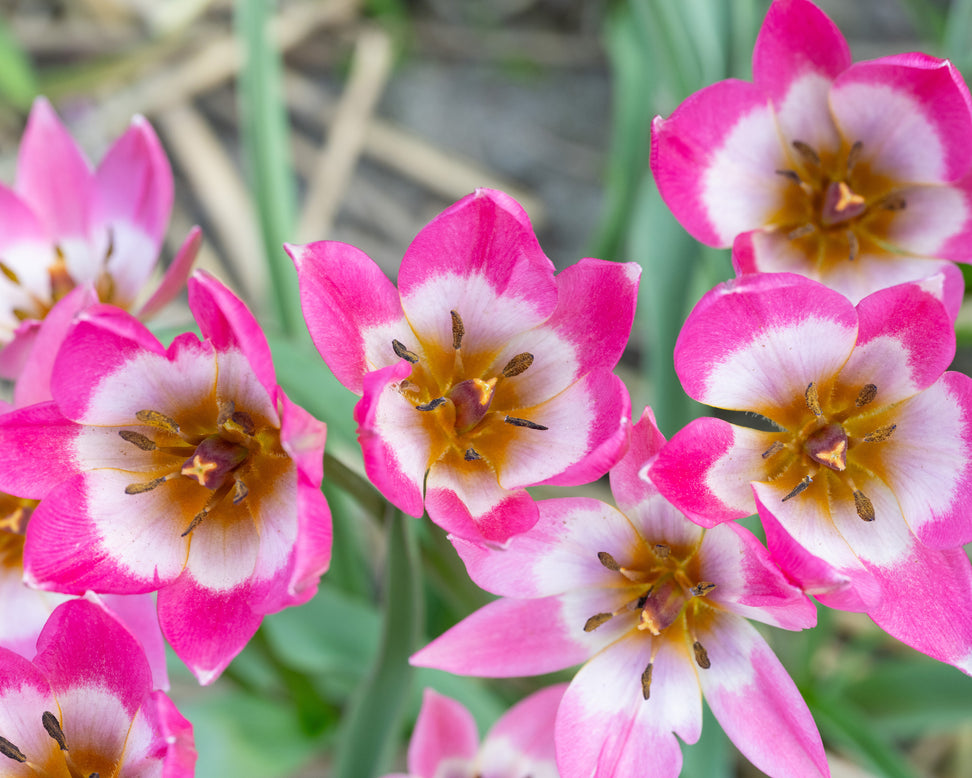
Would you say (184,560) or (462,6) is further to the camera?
(462,6)

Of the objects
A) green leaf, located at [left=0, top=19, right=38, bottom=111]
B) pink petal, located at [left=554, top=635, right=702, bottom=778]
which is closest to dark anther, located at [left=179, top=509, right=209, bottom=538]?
pink petal, located at [left=554, top=635, right=702, bottom=778]

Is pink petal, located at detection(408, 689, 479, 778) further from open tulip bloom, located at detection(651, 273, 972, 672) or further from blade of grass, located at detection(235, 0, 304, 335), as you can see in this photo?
blade of grass, located at detection(235, 0, 304, 335)

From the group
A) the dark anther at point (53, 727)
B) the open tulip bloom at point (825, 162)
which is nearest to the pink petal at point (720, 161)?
the open tulip bloom at point (825, 162)

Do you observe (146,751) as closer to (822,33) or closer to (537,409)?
(537,409)

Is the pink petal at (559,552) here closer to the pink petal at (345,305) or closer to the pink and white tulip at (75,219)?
the pink petal at (345,305)

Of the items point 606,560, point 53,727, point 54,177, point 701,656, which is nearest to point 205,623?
point 53,727

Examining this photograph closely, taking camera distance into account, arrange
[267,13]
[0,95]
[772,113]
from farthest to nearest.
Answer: [0,95], [267,13], [772,113]

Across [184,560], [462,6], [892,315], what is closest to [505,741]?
[184,560]

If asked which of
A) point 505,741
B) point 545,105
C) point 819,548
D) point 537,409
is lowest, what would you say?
point 505,741
